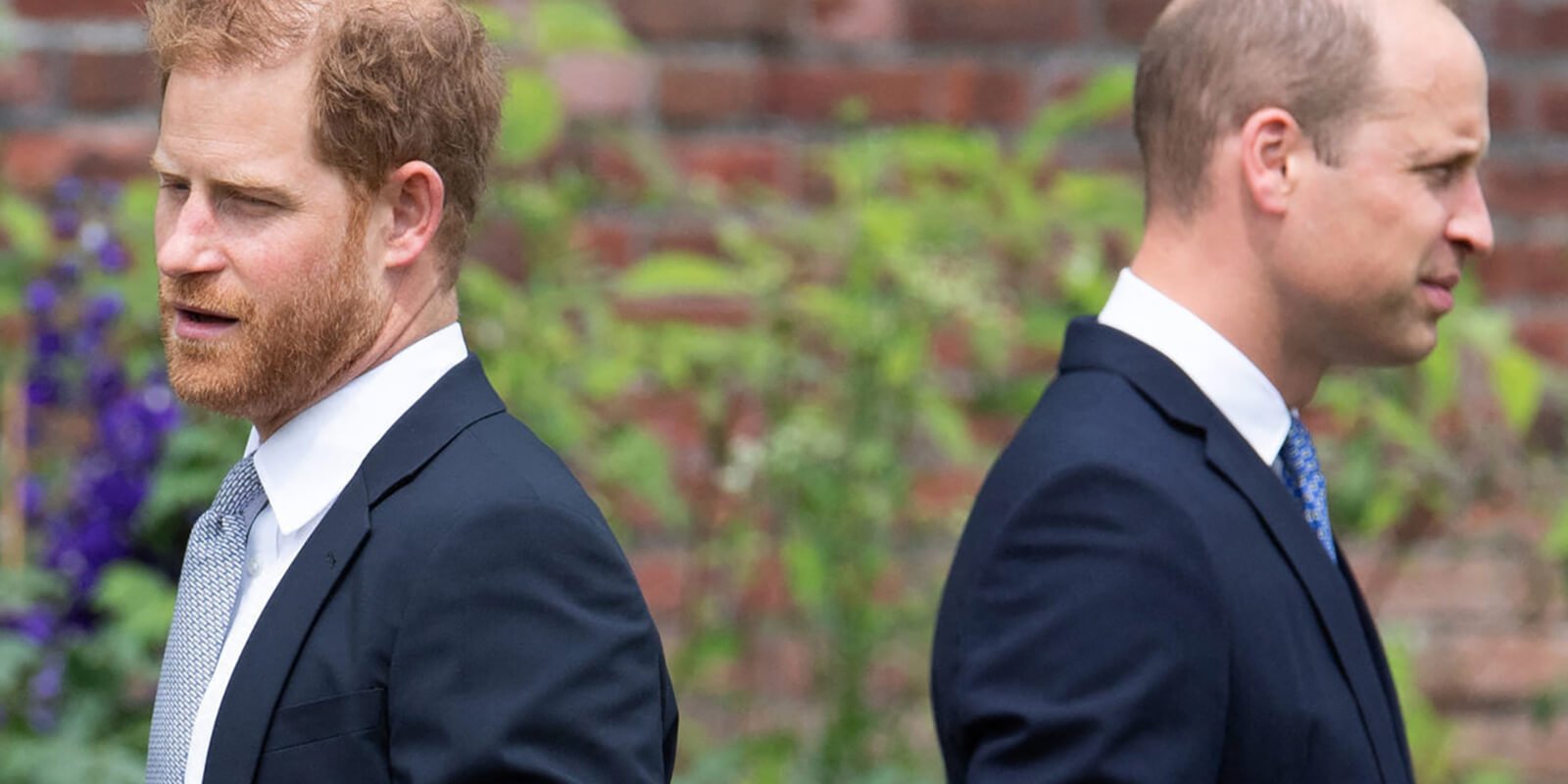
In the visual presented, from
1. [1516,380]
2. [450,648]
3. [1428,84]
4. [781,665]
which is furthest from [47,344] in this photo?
[1516,380]

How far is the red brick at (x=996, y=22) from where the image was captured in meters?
3.87

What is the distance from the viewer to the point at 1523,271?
400 cm

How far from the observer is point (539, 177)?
3703 millimetres

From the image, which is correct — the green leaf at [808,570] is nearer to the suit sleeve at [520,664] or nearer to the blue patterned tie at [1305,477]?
the blue patterned tie at [1305,477]

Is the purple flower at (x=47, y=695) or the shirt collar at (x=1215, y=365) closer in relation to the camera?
the shirt collar at (x=1215, y=365)

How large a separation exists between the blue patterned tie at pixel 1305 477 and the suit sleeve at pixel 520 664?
90cm

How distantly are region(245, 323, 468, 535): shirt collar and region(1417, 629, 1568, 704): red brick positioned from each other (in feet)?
8.59

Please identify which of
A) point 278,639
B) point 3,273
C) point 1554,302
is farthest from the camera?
point 1554,302

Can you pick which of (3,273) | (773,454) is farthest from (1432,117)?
(3,273)

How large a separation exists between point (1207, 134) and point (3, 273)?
6.66 ft

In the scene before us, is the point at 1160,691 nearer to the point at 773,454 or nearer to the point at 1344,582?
the point at 1344,582

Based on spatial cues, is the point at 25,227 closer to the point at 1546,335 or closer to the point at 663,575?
the point at 663,575

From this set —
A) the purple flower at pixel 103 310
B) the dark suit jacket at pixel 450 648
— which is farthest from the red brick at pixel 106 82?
the dark suit jacket at pixel 450 648

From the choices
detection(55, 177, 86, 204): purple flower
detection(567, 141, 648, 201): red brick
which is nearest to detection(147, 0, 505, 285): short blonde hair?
detection(55, 177, 86, 204): purple flower
